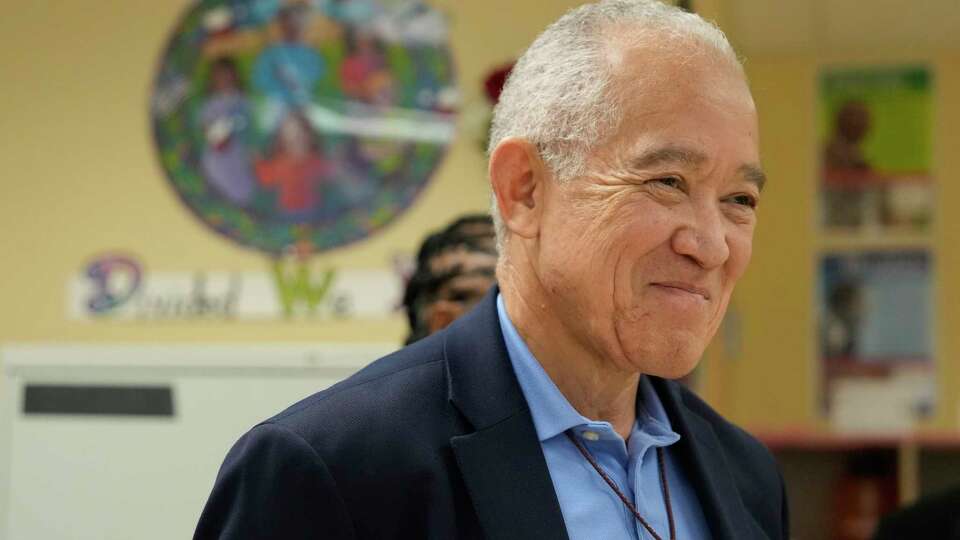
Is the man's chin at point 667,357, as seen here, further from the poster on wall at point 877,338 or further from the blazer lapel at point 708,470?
the poster on wall at point 877,338

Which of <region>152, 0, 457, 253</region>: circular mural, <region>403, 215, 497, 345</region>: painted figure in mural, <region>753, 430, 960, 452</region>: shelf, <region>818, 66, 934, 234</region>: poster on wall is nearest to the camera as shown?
<region>403, 215, 497, 345</region>: painted figure in mural

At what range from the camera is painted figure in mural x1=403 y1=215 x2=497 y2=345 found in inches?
73.8

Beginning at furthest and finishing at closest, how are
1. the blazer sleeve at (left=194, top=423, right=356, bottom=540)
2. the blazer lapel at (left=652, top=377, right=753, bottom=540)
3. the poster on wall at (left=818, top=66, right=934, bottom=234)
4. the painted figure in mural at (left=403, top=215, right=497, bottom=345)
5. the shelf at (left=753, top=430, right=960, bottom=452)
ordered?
1. the poster on wall at (left=818, top=66, right=934, bottom=234)
2. the shelf at (left=753, top=430, right=960, bottom=452)
3. the painted figure in mural at (left=403, top=215, right=497, bottom=345)
4. the blazer lapel at (left=652, top=377, right=753, bottom=540)
5. the blazer sleeve at (left=194, top=423, right=356, bottom=540)

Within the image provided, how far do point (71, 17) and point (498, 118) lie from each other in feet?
8.27

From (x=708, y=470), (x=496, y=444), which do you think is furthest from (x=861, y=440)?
(x=496, y=444)

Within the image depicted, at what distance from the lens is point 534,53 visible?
3.79ft

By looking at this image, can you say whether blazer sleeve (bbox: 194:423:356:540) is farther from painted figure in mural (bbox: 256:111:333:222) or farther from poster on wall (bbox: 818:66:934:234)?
poster on wall (bbox: 818:66:934:234)

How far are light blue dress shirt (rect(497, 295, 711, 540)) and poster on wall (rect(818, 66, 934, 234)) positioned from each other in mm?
5460

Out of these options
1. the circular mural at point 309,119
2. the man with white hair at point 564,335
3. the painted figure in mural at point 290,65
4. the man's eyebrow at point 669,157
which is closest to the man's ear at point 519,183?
the man with white hair at point 564,335

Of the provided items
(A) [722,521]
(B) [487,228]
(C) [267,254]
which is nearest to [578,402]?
(A) [722,521]

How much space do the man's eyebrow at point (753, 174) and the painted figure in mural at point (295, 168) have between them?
2.24m

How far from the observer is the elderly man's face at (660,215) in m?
1.06

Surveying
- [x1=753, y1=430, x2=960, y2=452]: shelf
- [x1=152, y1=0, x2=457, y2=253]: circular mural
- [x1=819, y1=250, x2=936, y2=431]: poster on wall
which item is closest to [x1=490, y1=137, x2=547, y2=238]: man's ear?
[x1=152, y1=0, x2=457, y2=253]: circular mural

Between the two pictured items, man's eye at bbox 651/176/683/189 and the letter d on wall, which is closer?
man's eye at bbox 651/176/683/189
